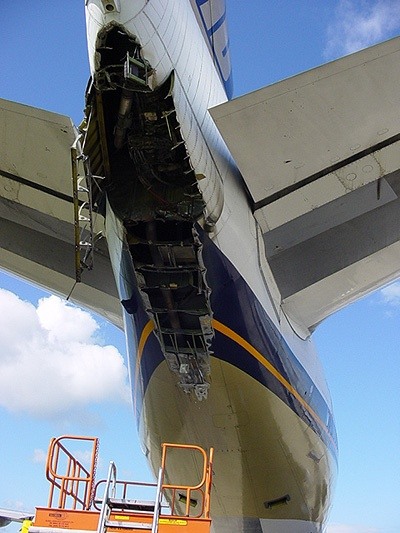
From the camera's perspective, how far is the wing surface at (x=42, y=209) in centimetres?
598

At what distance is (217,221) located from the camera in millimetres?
5996

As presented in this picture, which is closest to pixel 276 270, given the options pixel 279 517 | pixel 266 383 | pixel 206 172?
pixel 266 383

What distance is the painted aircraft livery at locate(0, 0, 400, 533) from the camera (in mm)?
5371

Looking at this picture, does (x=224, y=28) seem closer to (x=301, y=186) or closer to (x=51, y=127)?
(x=301, y=186)

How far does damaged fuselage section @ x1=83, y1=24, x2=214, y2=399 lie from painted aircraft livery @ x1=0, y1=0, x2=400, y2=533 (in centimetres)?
2

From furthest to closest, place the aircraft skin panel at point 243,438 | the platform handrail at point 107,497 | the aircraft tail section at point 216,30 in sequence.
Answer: the aircraft tail section at point 216,30
the aircraft skin panel at point 243,438
the platform handrail at point 107,497

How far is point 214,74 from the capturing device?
7.01m

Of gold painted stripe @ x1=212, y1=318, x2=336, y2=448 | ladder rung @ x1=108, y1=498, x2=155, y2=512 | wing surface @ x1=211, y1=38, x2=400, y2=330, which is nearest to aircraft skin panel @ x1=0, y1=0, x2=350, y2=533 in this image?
gold painted stripe @ x1=212, y1=318, x2=336, y2=448

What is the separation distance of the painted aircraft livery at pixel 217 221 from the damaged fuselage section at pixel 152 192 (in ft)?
0.05

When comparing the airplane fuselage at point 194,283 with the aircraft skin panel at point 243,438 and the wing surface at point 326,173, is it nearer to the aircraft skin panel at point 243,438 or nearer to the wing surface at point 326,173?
the aircraft skin panel at point 243,438

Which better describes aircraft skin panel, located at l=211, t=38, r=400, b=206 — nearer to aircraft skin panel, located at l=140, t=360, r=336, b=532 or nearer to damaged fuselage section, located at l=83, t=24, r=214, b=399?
damaged fuselage section, located at l=83, t=24, r=214, b=399

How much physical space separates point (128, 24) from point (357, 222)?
149 inches

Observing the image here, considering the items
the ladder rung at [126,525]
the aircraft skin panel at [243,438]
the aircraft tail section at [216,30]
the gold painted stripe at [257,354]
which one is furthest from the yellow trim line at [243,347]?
the aircraft tail section at [216,30]

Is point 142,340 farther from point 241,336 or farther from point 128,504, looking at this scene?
point 128,504
